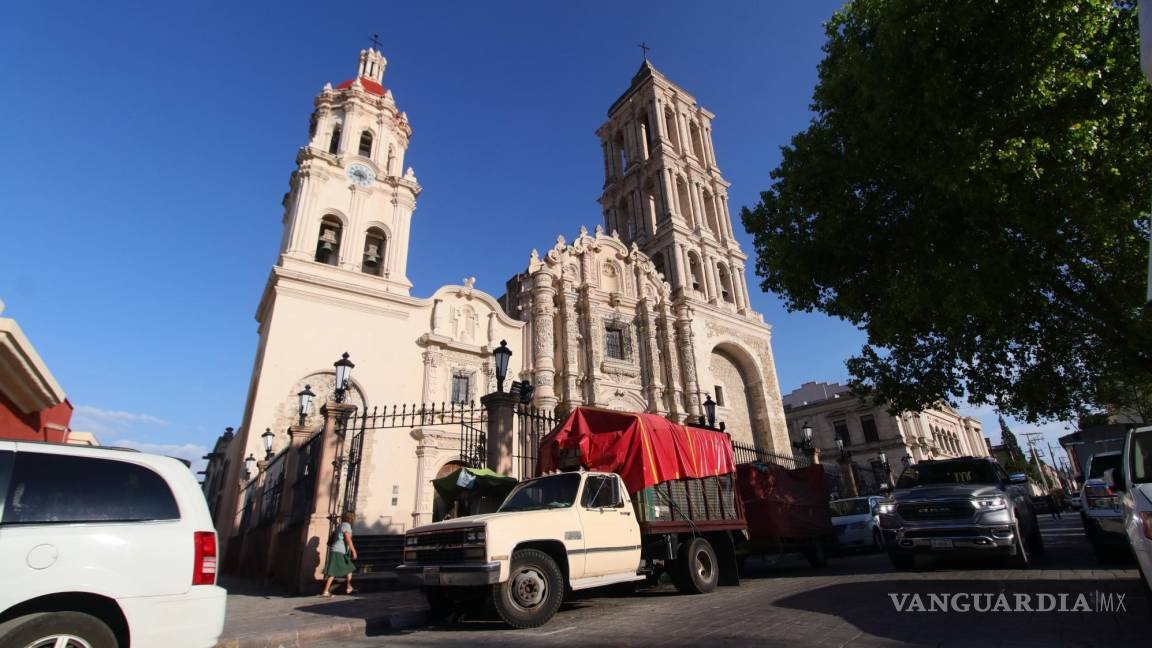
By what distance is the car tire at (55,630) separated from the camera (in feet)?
10.2

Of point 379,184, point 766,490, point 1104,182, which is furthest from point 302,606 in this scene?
point 379,184

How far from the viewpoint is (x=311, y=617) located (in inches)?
261

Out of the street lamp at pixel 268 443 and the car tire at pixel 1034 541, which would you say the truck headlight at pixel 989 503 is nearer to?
the car tire at pixel 1034 541

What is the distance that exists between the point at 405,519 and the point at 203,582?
16.5m

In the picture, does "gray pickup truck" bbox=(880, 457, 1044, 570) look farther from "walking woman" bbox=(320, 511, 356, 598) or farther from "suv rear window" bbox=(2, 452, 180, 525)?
"suv rear window" bbox=(2, 452, 180, 525)

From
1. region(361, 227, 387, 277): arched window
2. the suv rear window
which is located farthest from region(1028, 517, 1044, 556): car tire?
region(361, 227, 387, 277): arched window

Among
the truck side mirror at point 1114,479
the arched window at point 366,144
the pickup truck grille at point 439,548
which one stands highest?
the arched window at point 366,144

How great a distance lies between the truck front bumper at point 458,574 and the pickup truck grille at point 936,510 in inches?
272

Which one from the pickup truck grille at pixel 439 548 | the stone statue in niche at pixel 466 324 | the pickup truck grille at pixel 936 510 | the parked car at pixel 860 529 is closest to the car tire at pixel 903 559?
the pickup truck grille at pixel 936 510

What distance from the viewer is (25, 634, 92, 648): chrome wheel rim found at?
3.21m

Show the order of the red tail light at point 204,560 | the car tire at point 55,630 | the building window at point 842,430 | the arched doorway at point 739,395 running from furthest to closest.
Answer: the building window at point 842,430 → the arched doorway at point 739,395 → the red tail light at point 204,560 → the car tire at point 55,630

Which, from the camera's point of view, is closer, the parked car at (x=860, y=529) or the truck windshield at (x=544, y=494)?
the truck windshield at (x=544, y=494)

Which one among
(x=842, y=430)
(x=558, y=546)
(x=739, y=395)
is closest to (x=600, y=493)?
(x=558, y=546)

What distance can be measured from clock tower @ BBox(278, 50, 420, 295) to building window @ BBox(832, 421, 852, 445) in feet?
124
